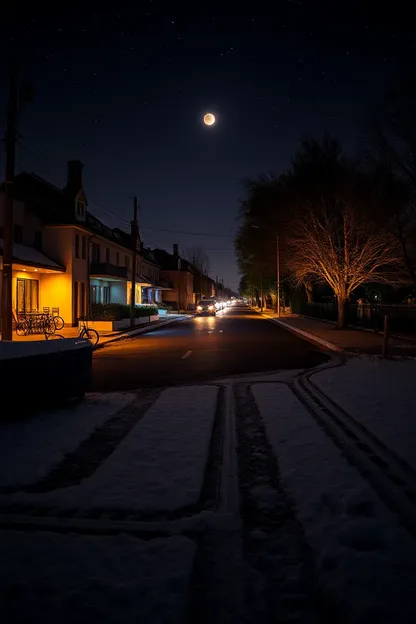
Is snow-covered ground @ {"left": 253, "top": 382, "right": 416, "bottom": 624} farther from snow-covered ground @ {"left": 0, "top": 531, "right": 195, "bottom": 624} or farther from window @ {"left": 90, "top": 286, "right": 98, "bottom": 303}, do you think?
window @ {"left": 90, "top": 286, "right": 98, "bottom": 303}

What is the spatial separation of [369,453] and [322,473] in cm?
96

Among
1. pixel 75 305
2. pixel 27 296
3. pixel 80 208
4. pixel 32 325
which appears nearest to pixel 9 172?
pixel 32 325

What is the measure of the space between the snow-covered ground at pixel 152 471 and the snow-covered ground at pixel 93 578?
0.58 m

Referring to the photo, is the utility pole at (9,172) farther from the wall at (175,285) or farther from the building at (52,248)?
the wall at (175,285)

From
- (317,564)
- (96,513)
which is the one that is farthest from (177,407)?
(317,564)

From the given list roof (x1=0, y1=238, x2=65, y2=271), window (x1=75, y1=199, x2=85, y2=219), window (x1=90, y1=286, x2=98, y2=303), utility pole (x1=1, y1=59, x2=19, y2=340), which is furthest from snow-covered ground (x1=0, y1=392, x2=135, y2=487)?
window (x1=90, y1=286, x2=98, y2=303)

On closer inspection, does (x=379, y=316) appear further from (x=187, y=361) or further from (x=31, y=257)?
(x=31, y=257)

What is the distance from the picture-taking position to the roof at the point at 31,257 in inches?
872

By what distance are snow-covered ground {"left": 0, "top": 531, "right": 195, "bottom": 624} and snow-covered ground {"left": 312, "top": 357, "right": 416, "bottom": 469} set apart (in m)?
3.12

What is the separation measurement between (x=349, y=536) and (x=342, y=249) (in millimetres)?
27274

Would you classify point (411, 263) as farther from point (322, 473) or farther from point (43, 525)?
point (43, 525)

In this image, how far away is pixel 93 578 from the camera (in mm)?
2777

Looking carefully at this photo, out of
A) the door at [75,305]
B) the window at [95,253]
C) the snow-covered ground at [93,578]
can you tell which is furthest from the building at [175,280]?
the snow-covered ground at [93,578]

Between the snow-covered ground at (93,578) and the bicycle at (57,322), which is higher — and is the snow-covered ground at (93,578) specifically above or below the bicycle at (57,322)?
below
